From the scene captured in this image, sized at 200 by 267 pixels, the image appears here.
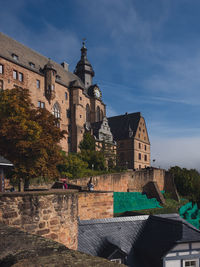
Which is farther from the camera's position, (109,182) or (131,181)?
(131,181)

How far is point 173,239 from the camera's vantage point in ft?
40.6

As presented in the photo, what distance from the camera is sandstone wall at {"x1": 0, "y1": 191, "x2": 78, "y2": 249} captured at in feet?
22.6

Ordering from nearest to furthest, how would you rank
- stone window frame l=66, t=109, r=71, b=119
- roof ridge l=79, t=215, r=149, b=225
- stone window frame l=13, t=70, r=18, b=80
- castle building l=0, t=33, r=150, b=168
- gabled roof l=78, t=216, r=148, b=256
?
1. gabled roof l=78, t=216, r=148, b=256
2. roof ridge l=79, t=215, r=149, b=225
3. stone window frame l=13, t=70, r=18, b=80
4. castle building l=0, t=33, r=150, b=168
5. stone window frame l=66, t=109, r=71, b=119

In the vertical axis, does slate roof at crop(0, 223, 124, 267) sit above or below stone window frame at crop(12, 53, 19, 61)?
below

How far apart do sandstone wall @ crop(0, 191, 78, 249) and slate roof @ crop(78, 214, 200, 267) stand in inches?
161

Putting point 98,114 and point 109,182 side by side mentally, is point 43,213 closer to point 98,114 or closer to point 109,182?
point 109,182

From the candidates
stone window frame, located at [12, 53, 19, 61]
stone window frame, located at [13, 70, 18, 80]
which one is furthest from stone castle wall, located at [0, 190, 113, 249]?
stone window frame, located at [12, 53, 19, 61]

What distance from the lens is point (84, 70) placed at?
61.0 metres

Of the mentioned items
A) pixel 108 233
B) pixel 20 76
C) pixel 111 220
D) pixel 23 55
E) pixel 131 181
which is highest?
pixel 23 55

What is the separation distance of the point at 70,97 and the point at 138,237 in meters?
38.9

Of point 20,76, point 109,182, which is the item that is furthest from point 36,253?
point 20,76

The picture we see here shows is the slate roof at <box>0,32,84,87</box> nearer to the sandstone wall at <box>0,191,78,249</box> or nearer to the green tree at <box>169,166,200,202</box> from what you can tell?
the green tree at <box>169,166,200,202</box>

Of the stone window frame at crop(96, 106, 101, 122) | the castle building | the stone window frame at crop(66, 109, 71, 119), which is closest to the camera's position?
the castle building

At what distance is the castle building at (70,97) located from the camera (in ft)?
128
